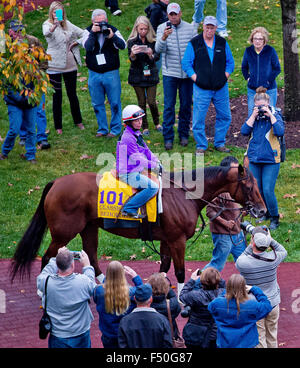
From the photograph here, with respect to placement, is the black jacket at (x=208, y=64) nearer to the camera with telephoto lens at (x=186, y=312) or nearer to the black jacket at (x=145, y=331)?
the camera with telephoto lens at (x=186, y=312)

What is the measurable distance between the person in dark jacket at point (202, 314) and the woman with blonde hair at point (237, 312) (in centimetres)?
17

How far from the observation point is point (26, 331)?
9.36 meters

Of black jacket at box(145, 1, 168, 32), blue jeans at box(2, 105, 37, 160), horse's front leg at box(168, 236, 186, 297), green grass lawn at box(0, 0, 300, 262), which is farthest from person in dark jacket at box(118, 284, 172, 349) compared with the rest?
black jacket at box(145, 1, 168, 32)

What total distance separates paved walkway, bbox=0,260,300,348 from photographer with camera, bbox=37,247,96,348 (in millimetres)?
1283

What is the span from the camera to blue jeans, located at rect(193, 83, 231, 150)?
14414 mm

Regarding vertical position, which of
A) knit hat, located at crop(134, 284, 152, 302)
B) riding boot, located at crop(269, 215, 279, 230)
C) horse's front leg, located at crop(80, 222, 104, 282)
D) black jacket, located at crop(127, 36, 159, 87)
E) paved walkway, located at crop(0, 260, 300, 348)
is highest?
black jacket, located at crop(127, 36, 159, 87)

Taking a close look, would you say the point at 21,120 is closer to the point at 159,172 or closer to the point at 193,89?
the point at 193,89

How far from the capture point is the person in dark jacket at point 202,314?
24.0 feet

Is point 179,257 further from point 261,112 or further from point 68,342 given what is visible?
point 261,112

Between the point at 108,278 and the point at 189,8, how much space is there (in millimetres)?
15365

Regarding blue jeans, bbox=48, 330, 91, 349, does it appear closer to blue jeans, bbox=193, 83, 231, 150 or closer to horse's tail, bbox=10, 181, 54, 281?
horse's tail, bbox=10, 181, 54, 281

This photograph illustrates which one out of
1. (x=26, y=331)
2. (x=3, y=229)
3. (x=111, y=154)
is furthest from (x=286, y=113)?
(x=26, y=331)

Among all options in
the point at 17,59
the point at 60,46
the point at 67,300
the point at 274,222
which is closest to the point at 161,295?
the point at 67,300

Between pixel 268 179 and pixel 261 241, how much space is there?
437cm
